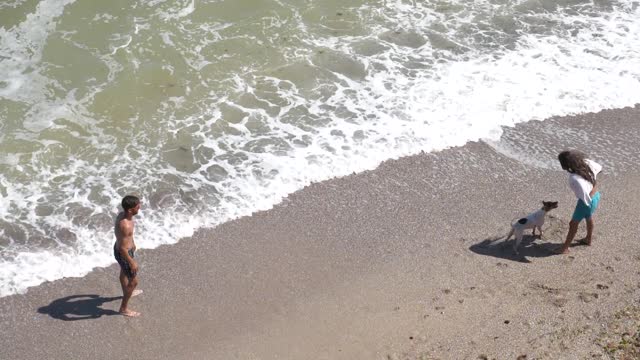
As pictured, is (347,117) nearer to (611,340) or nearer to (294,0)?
(294,0)

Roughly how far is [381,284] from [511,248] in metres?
1.74

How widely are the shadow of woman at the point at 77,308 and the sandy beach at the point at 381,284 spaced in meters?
0.02

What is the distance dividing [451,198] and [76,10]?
806 cm

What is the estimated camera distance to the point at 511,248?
9.21 m

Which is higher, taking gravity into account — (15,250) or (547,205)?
(547,205)

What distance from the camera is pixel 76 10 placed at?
45.9ft

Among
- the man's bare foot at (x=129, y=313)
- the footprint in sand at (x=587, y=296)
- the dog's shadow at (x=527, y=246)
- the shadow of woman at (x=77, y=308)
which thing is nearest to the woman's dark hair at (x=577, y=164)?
the dog's shadow at (x=527, y=246)

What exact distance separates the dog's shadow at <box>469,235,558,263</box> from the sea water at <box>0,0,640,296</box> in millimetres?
2119

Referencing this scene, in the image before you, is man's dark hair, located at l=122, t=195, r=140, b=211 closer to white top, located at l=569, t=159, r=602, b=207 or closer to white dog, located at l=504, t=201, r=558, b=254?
white dog, located at l=504, t=201, r=558, b=254

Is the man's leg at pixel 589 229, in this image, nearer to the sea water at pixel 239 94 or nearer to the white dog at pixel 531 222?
the white dog at pixel 531 222

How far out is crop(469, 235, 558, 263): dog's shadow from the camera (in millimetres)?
9077

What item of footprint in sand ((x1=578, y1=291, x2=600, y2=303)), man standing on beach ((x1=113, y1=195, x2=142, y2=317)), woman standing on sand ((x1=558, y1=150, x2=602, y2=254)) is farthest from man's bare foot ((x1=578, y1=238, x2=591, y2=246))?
man standing on beach ((x1=113, y1=195, x2=142, y2=317))

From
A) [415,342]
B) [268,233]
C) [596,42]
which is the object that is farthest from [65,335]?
[596,42]

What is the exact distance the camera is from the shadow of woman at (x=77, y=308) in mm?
8273
